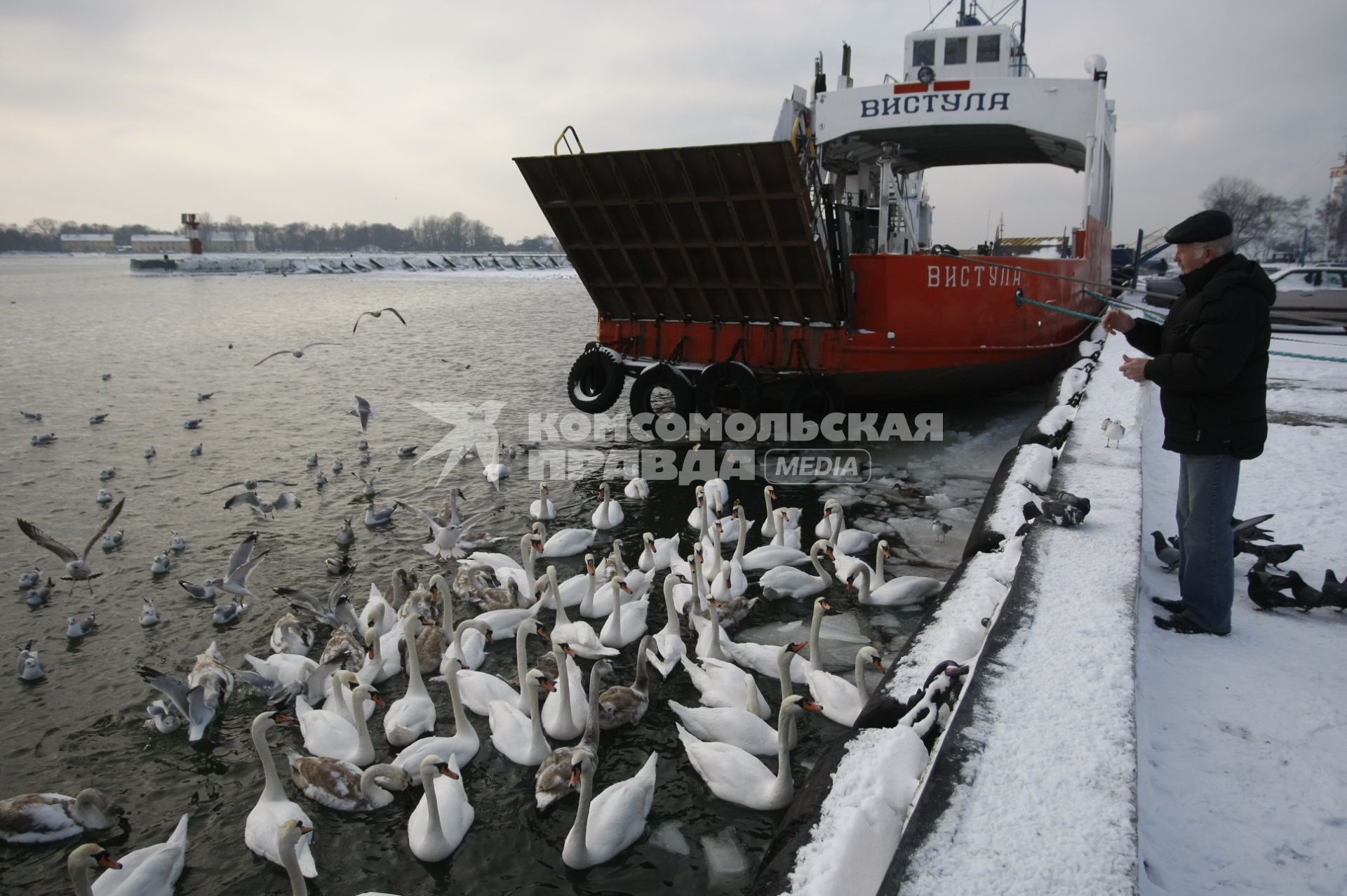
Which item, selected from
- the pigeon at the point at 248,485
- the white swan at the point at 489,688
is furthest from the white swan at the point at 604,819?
the pigeon at the point at 248,485

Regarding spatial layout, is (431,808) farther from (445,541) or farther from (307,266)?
(307,266)

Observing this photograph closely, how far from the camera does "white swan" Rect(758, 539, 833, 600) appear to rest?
6.67 m

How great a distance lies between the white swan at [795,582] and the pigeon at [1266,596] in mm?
3088

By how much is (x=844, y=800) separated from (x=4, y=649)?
21.5ft

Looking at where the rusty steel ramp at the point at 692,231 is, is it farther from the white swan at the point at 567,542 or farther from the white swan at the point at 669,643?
the white swan at the point at 669,643

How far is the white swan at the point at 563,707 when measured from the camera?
4.79 metres

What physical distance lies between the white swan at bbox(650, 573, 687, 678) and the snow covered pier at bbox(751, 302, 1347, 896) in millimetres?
1898

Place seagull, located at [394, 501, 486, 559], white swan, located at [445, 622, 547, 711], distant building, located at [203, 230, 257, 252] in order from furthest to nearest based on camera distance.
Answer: distant building, located at [203, 230, 257, 252], seagull, located at [394, 501, 486, 559], white swan, located at [445, 622, 547, 711]

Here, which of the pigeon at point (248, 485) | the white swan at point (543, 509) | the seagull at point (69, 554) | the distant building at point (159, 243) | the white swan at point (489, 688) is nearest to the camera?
the white swan at point (489, 688)

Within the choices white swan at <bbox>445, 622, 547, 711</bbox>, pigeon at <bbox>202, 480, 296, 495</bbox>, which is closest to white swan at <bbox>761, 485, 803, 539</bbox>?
white swan at <bbox>445, 622, 547, 711</bbox>

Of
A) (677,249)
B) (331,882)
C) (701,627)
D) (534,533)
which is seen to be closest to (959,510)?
(701,627)

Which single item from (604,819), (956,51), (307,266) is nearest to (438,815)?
(604,819)

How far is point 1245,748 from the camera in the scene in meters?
3.02

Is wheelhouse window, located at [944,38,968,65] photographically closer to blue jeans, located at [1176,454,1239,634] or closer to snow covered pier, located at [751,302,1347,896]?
snow covered pier, located at [751,302,1347,896]
